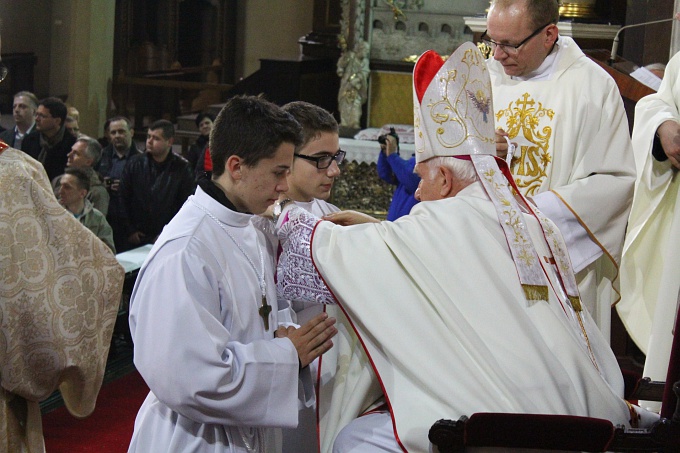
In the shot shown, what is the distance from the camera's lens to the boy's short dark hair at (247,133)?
2.52 meters

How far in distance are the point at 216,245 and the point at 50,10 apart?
11032 mm

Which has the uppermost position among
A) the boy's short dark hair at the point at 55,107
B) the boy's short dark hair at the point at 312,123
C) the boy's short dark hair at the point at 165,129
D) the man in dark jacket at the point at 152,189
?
the boy's short dark hair at the point at 312,123

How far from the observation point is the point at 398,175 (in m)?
6.61

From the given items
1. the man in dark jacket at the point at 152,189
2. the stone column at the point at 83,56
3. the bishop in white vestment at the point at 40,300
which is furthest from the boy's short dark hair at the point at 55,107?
the bishop in white vestment at the point at 40,300

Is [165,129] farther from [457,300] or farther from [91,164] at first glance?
[457,300]

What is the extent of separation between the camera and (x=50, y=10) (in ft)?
41.4

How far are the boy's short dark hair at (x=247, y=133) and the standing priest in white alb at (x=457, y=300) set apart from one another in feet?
0.80

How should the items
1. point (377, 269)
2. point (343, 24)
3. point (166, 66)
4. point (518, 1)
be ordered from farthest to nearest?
1. point (166, 66)
2. point (343, 24)
3. point (518, 1)
4. point (377, 269)

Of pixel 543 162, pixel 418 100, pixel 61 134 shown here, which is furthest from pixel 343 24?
pixel 418 100

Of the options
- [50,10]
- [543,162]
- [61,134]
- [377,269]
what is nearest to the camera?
[377,269]

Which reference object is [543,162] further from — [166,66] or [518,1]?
[166,66]

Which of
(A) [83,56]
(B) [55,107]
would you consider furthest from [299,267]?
(A) [83,56]

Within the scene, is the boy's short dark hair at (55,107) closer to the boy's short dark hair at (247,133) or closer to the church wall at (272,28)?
the boy's short dark hair at (247,133)

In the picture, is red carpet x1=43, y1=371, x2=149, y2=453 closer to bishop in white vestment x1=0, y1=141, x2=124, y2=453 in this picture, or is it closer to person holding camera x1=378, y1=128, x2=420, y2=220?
person holding camera x1=378, y1=128, x2=420, y2=220
